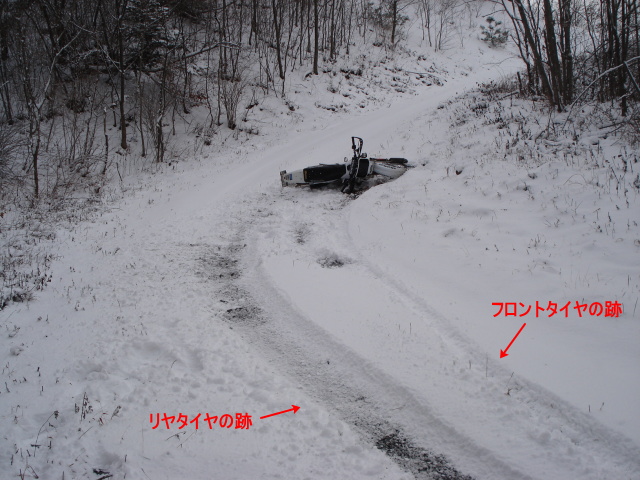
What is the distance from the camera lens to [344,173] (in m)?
12.0

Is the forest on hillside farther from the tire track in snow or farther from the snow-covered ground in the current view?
the tire track in snow

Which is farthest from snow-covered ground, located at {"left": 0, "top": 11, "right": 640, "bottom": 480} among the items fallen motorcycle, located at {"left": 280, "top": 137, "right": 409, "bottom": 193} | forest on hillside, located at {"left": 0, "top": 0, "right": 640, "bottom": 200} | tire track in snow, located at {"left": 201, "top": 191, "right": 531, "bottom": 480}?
forest on hillside, located at {"left": 0, "top": 0, "right": 640, "bottom": 200}

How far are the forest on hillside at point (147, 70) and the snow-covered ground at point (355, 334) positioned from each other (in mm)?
4067

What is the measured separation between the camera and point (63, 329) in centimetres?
582

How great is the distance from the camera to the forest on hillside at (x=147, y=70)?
1249cm

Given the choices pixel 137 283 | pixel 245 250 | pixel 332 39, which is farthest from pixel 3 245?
pixel 332 39

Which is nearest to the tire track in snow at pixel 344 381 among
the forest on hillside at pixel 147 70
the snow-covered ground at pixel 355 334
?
the snow-covered ground at pixel 355 334

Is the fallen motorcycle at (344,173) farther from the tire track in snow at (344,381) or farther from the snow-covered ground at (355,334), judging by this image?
the tire track in snow at (344,381)

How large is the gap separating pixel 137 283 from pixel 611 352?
7121 mm

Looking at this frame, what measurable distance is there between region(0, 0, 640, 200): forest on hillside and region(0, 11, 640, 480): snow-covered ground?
407 cm

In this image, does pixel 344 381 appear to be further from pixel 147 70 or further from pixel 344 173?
pixel 147 70

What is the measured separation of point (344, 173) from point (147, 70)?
1264 centimetres

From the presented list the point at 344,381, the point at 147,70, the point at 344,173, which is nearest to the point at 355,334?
the point at 344,381

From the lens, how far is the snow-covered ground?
3832 millimetres
